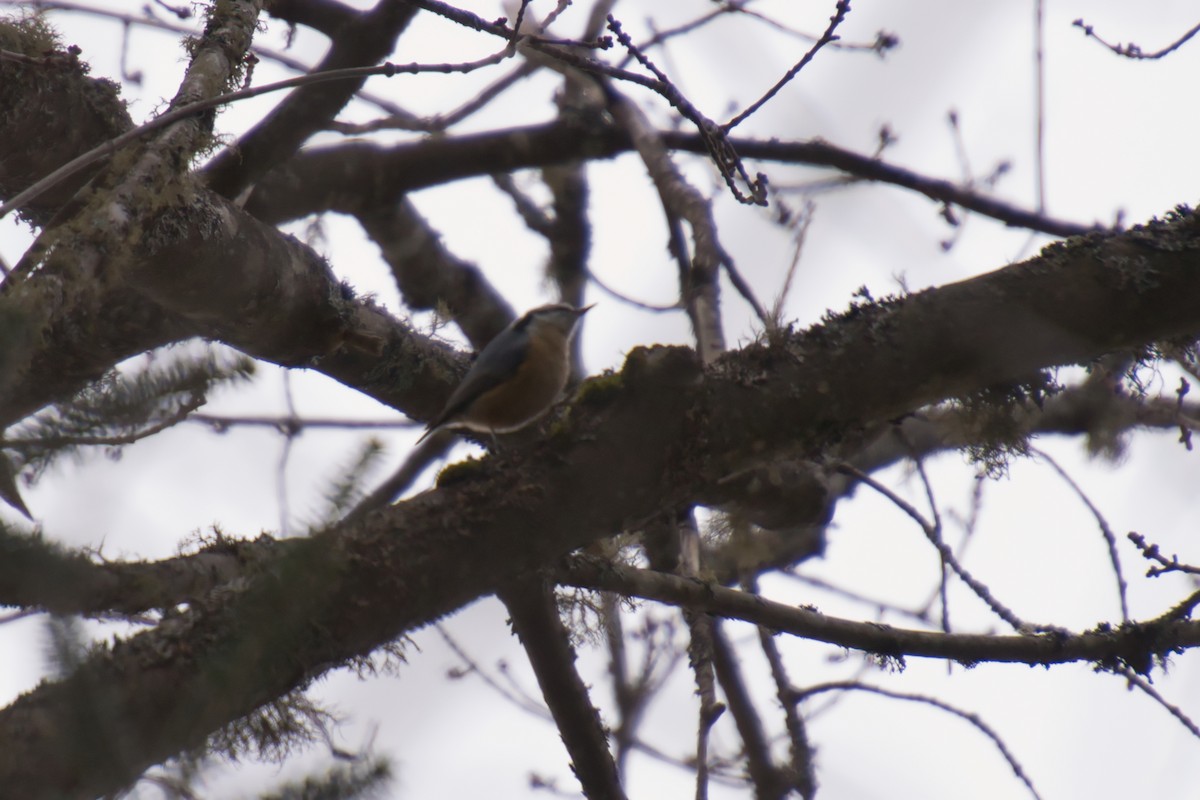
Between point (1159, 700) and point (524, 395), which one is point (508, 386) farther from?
point (1159, 700)

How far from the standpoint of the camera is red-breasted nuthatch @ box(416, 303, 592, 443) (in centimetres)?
337

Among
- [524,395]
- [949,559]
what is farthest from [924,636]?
[524,395]

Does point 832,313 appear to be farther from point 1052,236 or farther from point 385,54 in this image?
point 1052,236

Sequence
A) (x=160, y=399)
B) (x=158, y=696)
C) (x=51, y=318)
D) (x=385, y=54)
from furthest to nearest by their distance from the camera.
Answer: (x=385, y=54), (x=51, y=318), (x=158, y=696), (x=160, y=399)

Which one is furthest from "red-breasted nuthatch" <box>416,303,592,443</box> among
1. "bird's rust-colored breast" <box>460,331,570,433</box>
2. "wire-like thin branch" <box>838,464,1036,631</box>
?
"wire-like thin branch" <box>838,464,1036,631</box>

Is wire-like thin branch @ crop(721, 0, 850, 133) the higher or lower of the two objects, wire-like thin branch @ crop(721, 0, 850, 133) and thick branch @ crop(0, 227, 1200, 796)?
the higher

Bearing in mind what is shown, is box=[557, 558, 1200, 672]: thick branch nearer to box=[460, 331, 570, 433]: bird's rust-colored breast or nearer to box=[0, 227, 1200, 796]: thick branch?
box=[0, 227, 1200, 796]: thick branch

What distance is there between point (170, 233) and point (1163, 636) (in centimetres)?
255

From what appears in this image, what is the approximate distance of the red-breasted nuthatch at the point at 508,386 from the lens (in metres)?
3.37

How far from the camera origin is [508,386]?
11.2 ft

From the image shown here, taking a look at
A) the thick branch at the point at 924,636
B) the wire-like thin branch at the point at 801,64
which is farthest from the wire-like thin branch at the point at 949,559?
the wire-like thin branch at the point at 801,64

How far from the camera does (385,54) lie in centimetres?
343

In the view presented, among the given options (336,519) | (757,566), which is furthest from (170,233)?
(757,566)

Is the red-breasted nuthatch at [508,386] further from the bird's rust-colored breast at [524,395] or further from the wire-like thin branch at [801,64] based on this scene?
the wire-like thin branch at [801,64]
